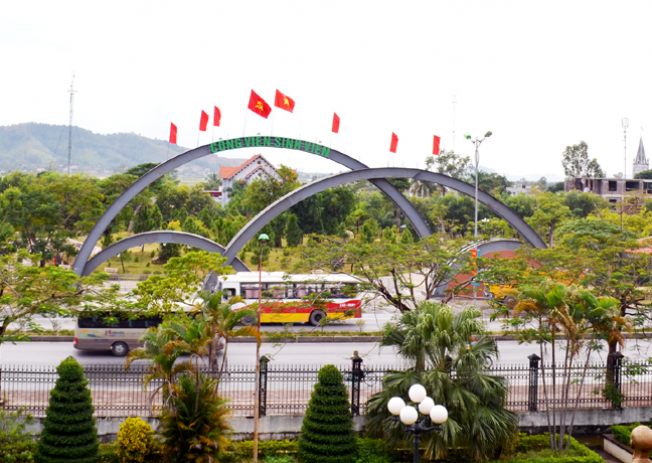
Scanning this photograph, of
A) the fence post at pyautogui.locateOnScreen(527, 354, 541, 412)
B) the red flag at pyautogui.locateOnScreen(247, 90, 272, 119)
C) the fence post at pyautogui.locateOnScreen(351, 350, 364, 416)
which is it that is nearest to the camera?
the fence post at pyautogui.locateOnScreen(351, 350, 364, 416)

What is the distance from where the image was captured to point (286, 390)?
18797 mm

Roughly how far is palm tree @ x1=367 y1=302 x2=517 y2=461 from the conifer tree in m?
5.66

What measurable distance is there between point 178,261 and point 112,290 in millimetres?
3112

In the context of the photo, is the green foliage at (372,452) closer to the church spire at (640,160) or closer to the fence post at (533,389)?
the fence post at (533,389)

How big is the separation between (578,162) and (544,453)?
86.3m

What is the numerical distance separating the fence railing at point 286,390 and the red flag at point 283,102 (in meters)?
11.9

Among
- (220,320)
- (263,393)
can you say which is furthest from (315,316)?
(220,320)

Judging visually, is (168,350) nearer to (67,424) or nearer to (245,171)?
(67,424)

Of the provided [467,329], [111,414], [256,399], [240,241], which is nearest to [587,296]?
[467,329]

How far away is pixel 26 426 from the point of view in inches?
643

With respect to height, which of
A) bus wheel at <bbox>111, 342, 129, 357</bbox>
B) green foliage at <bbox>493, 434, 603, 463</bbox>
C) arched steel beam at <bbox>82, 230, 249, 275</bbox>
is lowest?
green foliage at <bbox>493, 434, 603, 463</bbox>

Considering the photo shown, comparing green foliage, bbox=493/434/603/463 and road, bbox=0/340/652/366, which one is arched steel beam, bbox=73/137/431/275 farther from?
green foliage, bbox=493/434/603/463

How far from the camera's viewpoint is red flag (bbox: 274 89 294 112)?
28.3 metres

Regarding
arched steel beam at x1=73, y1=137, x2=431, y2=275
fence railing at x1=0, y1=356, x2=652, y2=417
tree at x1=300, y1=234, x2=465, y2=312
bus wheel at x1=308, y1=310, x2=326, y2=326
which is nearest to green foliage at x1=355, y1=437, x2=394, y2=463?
fence railing at x1=0, y1=356, x2=652, y2=417
